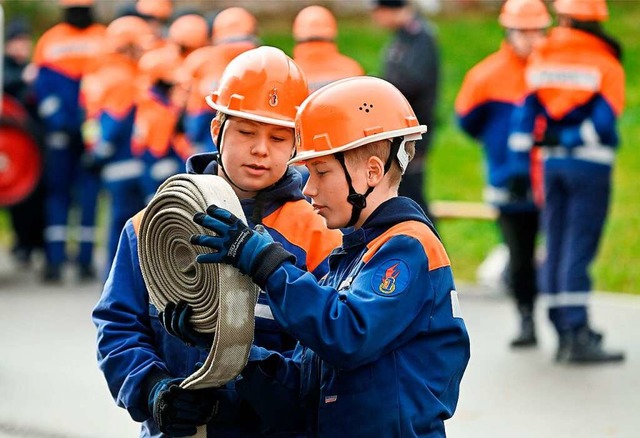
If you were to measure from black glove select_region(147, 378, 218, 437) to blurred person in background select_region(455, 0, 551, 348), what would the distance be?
20.2 feet

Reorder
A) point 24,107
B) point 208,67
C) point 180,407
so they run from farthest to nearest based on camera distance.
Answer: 1. point 24,107
2. point 208,67
3. point 180,407

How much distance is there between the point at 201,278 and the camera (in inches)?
145

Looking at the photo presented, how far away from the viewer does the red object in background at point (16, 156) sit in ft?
43.7

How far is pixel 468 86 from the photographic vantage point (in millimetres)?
10422

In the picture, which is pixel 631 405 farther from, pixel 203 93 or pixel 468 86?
pixel 203 93

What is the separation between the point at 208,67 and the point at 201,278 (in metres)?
7.78

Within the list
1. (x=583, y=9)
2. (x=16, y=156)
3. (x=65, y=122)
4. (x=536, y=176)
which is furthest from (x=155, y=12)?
(x=583, y=9)

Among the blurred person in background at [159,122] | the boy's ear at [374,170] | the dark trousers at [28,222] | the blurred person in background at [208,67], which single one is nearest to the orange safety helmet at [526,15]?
the blurred person in background at [208,67]

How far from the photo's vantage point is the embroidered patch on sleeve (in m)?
3.57

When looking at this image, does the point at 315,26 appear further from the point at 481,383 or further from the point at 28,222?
the point at 481,383

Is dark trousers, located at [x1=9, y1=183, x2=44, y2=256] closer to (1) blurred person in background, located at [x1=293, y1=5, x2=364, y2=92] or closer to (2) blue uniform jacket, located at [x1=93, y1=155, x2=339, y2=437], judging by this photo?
(1) blurred person in background, located at [x1=293, y1=5, x2=364, y2=92]

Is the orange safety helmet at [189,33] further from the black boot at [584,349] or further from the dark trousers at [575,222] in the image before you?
the black boot at [584,349]

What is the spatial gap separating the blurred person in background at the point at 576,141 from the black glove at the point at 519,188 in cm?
43

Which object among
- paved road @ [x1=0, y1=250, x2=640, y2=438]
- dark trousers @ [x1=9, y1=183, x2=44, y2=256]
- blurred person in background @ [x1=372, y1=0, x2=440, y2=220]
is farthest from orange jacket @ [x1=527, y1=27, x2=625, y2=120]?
dark trousers @ [x1=9, y1=183, x2=44, y2=256]
